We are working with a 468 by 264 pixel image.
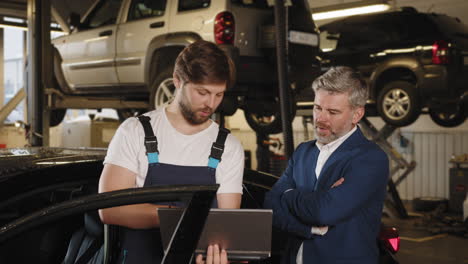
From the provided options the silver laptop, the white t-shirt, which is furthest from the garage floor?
the silver laptop

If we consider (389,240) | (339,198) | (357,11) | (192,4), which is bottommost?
(389,240)

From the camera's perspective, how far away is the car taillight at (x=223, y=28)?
639 cm

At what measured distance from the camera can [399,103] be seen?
8461 millimetres

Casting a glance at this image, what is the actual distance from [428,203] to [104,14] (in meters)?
7.06

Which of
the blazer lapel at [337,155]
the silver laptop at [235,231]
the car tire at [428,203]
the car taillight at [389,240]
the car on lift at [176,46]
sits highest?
the car on lift at [176,46]

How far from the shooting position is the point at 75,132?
31.5ft

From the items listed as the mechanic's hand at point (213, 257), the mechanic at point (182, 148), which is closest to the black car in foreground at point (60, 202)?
the mechanic at point (182, 148)

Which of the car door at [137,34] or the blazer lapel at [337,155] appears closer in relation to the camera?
the blazer lapel at [337,155]

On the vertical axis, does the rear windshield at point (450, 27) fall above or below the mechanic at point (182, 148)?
above

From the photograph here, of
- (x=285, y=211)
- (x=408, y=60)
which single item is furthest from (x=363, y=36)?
(x=285, y=211)

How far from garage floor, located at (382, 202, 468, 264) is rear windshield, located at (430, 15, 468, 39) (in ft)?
9.36

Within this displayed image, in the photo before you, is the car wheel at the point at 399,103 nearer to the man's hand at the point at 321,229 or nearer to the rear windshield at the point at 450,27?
the rear windshield at the point at 450,27

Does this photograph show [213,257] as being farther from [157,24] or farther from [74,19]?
[74,19]

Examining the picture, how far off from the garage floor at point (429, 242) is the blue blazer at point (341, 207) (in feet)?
17.0
